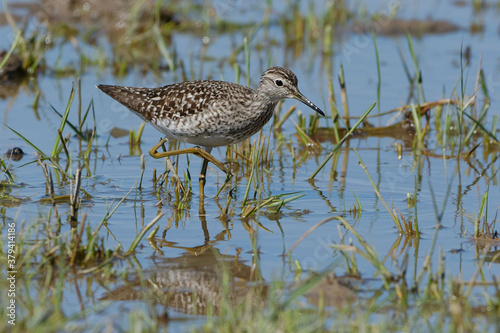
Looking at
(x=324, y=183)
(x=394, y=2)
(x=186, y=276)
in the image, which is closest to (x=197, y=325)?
(x=186, y=276)

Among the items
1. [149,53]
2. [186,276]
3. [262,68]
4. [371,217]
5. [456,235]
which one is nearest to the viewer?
[186,276]

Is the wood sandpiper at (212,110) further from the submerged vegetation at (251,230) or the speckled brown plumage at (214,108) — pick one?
the submerged vegetation at (251,230)

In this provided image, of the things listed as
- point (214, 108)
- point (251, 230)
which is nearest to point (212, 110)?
point (214, 108)

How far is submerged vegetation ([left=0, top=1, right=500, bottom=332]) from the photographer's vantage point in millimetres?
5395

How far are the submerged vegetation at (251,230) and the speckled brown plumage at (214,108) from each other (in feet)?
1.17

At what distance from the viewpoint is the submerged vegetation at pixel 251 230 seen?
5.39 metres

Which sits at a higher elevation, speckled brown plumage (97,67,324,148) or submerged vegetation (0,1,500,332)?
speckled brown plumage (97,67,324,148)

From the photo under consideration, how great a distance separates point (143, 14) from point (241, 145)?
629 centimetres

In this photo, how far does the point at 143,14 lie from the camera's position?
49.2ft

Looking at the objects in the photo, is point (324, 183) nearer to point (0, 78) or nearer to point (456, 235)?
point (456, 235)

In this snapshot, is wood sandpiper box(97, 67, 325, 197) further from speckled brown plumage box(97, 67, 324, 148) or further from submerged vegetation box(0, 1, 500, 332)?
submerged vegetation box(0, 1, 500, 332)

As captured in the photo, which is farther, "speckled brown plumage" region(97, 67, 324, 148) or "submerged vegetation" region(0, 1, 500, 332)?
"speckled brown plumage" region(97, 67, 324, 148)

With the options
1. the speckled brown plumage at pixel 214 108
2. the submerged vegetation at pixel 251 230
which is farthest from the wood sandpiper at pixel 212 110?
the submerged vegetation at pixel 251 230

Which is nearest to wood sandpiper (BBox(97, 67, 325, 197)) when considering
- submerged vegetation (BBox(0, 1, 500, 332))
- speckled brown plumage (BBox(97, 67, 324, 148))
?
speckled brown plumage (BBox(97, 67, 324, 148))
